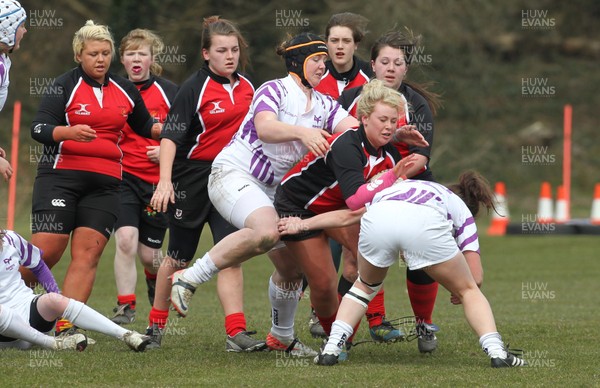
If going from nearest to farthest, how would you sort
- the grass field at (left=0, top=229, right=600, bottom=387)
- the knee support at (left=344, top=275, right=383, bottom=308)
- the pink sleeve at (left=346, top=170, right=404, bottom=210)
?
the grass field at (left=0, top=229, right=600, bottom=387) → the pink sleeve at (left=346, top=170, right=404, bottom=210) → the knee support at (left=344, top=275, right=383, bottom=308)

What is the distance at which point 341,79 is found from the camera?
812 centimetres

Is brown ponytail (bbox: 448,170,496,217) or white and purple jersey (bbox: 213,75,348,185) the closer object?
white and purple jersey (bbox: 213,75,348,185)

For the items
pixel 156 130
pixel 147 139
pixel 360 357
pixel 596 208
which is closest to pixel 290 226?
pixel 360 357

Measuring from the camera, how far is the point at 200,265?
643cm

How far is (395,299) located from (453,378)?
4807 mm

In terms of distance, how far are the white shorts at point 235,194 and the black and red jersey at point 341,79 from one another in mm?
1564

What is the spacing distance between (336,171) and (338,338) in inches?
37.6


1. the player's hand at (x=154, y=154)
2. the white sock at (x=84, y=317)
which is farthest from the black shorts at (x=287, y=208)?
the player's hand at (x=154, y=154)

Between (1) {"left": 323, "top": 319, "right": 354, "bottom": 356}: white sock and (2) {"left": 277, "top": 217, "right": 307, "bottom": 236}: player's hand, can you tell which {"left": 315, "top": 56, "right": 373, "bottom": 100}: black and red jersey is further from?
(1) {"left": 323, "top": 319, "right": 354, "bottom": 356}: white sock

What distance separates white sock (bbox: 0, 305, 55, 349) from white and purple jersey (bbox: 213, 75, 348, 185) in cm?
151

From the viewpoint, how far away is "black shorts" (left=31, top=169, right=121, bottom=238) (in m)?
7.16

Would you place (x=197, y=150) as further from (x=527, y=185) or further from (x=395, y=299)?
(x=527, y=185)

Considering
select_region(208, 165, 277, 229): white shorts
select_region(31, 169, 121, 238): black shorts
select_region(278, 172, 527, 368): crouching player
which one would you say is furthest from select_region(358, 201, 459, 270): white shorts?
select_region(31, 169, 121, 238): black shorts

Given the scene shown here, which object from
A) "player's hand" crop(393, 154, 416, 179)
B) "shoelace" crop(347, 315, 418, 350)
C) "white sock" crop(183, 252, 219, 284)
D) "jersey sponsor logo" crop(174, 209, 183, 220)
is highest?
"player's hand" crop(393, 154, 416, 179)
